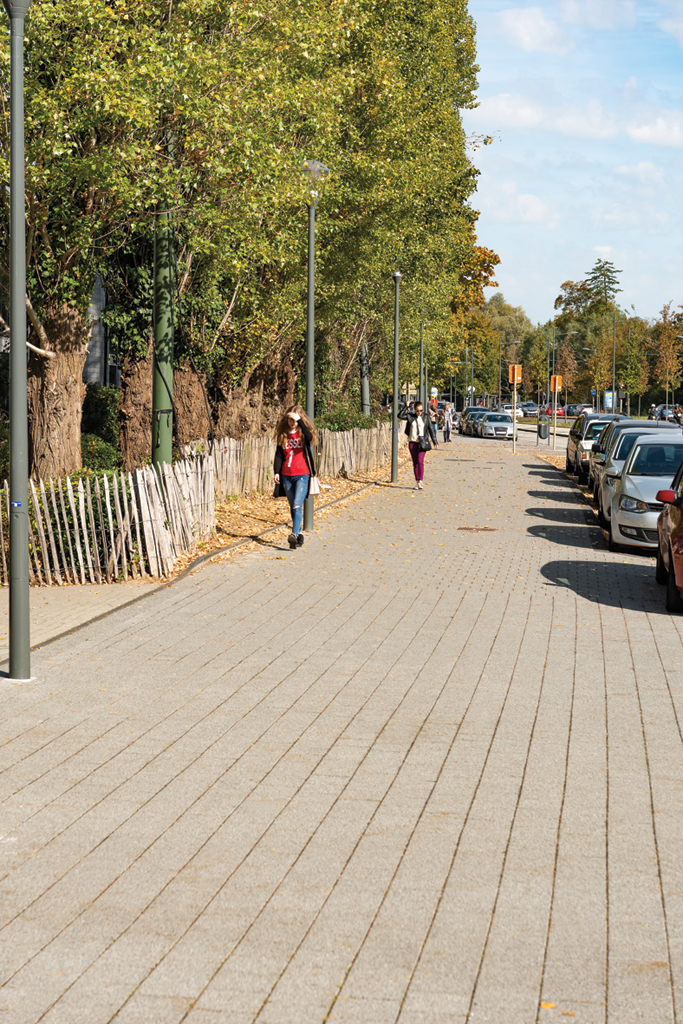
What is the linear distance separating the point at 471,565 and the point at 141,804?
8.61m

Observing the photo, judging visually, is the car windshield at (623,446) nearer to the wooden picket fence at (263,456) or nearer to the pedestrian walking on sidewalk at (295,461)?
the wooden picket fence at (263,456)

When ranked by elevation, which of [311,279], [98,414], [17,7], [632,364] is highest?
[632,364]

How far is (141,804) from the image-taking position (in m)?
5.35

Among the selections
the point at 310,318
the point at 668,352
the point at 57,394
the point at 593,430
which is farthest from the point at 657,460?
the point at 668,352

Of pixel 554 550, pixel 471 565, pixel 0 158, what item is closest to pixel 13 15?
pixel 0 158

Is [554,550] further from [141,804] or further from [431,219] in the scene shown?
[431,219]

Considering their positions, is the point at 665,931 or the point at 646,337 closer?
the point at 665,931

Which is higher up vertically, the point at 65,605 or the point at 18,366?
the point at 18,366

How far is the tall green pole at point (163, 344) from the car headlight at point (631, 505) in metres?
5.80

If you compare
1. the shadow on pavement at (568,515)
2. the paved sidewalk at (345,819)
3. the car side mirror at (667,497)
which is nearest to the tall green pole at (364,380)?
the shadow on pavement at (568,515)

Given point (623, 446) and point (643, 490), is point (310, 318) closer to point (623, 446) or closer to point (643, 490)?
point (643, 490)

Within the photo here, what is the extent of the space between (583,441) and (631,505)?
49.5 ft

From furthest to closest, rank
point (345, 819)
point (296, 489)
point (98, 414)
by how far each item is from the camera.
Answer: point (98, 414)
point (296, 489)
point (345, 819)

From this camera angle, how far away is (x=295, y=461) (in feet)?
46.7
